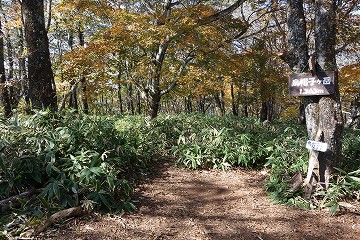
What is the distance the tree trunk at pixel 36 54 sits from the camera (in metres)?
4.71

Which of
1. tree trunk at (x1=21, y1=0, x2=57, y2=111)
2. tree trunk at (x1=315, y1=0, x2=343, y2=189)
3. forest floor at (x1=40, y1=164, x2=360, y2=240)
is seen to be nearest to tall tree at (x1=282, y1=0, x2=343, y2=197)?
tree trunk at (x1=315, y1=0, x2=343, y2=189)

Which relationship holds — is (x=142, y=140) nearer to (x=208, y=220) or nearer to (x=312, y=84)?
(x=208, y=220)

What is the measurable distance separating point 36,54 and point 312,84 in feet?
15.6

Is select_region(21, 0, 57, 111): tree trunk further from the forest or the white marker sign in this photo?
the white marker sign

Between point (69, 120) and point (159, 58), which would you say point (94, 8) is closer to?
point (159, 58)

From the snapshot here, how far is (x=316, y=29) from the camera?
3.66 m

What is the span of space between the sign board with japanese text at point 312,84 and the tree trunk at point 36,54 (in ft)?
13.7

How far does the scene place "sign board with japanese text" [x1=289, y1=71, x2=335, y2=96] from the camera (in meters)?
3.41

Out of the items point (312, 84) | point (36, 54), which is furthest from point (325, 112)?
point (36, 54)

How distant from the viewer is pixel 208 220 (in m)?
3.11

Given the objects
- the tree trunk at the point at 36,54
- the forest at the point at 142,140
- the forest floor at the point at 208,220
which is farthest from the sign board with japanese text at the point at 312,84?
the tree trunk at the point at 36,54

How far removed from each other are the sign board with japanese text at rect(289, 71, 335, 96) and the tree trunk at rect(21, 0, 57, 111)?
418cm

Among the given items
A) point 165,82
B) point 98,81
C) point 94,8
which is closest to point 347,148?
point 165,82

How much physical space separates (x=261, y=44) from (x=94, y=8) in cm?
766
